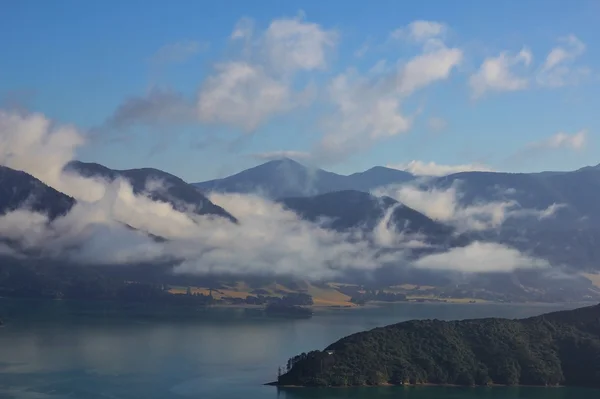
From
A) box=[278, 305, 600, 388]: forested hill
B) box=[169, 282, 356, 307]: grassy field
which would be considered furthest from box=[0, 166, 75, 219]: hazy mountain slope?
box=[278, 305, 600, 388]: forested hill

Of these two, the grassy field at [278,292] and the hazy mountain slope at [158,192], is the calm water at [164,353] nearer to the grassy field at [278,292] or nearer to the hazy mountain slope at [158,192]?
the grassy field at [278,292]

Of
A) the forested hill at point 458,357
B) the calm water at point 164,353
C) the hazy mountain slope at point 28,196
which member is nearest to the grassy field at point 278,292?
the calm water at point 164,353

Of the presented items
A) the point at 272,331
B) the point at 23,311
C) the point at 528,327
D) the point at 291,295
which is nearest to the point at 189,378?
the point at 528,327

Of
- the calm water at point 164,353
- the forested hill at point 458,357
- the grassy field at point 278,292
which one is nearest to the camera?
the calm water at point 164,353

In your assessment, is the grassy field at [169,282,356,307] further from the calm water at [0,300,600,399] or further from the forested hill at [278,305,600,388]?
the forested hill at [278,305,600,388]

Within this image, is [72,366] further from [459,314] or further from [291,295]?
[291,295]

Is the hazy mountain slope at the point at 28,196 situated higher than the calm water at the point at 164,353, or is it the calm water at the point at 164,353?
the hazy mountain slope at the point at 28,196
